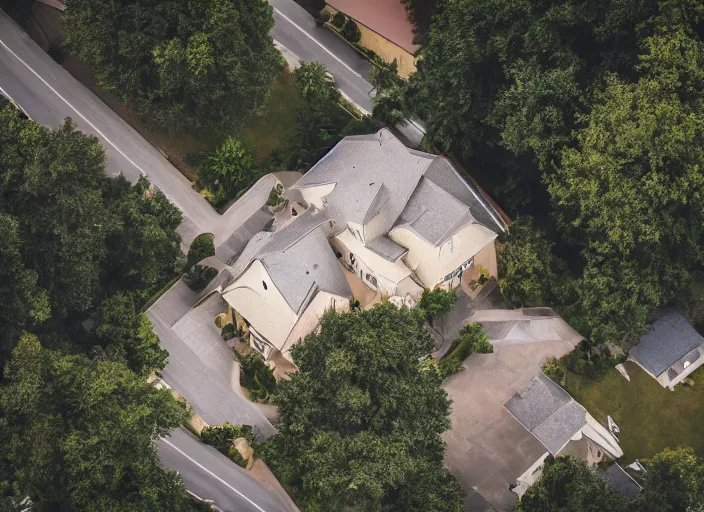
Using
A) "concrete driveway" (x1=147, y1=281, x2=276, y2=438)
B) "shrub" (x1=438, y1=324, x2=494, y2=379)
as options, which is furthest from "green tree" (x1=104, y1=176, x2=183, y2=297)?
"shrub" (x1=438, y1=324, x2=494, y2=379)

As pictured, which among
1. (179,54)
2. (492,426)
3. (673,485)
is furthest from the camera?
(492,426)

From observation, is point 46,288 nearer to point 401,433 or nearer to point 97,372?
point 97,372

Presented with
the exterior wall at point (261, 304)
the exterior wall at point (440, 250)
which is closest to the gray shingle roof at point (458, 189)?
the exterior wall at point (440, 250)

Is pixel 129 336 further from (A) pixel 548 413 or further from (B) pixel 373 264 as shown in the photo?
(A) pixel 548 413

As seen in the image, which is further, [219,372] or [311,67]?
[311,67]

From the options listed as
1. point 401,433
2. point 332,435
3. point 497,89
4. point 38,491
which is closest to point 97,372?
point 38,491

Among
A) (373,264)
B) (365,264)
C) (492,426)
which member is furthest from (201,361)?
(492,426)

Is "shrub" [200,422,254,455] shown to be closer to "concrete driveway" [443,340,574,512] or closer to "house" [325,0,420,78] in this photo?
"concrete driveway" [443,340,574,512]
